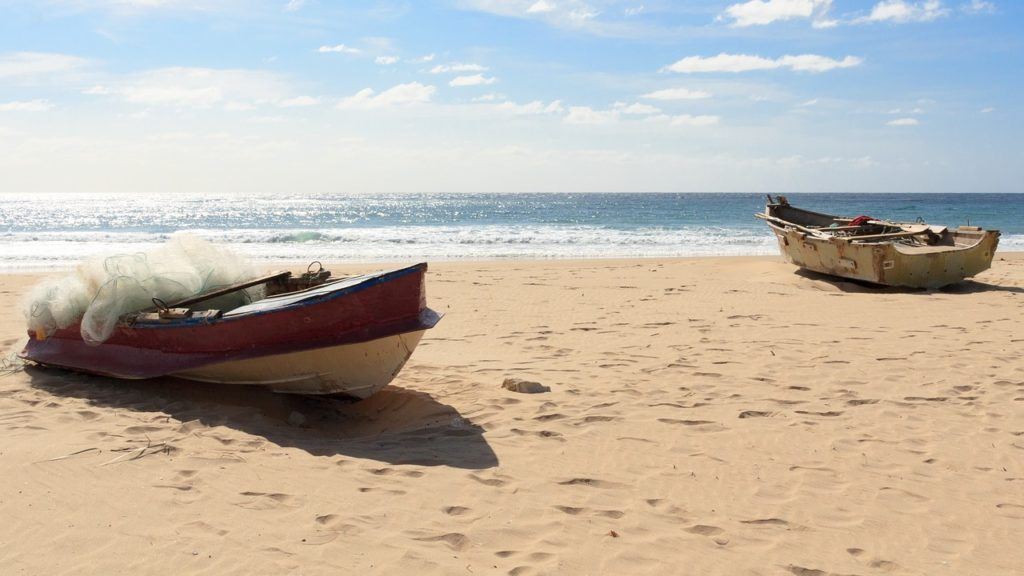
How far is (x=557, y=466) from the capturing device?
179 inches

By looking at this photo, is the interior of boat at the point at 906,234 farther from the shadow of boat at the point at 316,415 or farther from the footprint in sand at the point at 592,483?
the footprint in sand at the point at 592,483

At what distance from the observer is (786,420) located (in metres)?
5.38

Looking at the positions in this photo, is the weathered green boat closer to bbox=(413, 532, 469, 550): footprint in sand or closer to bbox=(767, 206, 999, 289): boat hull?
bbox=(767, 206, 999, 289): boat hull

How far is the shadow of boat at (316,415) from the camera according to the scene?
15.8 feet

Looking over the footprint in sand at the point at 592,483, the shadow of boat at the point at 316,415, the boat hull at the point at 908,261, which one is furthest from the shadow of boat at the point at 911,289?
the footprint in sand at the point at 592,483

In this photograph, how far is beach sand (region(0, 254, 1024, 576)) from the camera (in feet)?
11.3

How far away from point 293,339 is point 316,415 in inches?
25.6

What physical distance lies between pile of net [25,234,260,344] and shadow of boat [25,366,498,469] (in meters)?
0.48

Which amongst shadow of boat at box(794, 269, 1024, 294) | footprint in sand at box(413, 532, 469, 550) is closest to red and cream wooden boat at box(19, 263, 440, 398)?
footprint in sand at box(413, 532, 469, 550)

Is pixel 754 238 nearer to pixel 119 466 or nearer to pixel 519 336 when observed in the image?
pixel 519 336

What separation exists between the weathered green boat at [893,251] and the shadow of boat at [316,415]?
8631 millimetres

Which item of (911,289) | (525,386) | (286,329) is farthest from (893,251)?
(286,329)

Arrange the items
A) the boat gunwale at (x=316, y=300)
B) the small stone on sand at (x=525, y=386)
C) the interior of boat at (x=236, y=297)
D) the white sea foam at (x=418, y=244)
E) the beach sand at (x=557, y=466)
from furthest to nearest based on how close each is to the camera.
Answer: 1. the white sea foam at (x=418, y=244)
2. the small stone on sand at (x=525, y=386)
3. the interior of boat at (x=236, y=297)
4. the boat gunwale at (x=316, y=300)
5. the beach sand at (x=557, y=466)

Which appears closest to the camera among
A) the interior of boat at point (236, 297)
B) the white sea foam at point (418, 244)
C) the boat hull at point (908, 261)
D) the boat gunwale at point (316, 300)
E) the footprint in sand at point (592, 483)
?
the footprint in sand at point (592, 483)
